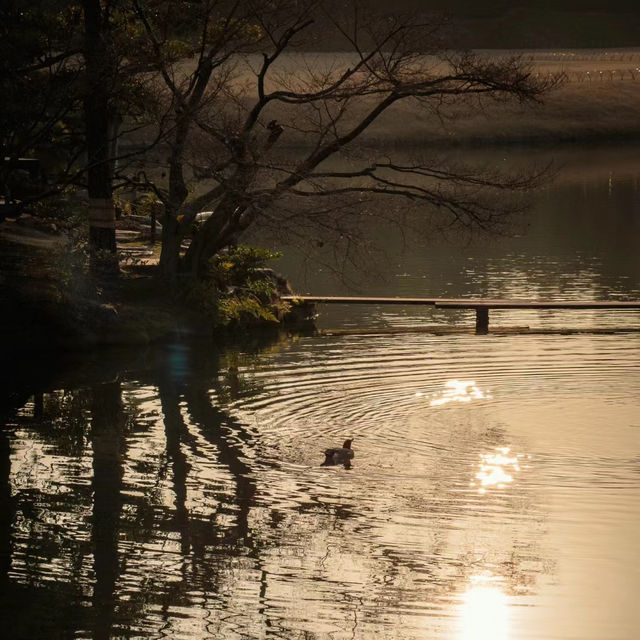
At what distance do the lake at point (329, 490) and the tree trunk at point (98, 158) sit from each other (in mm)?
2349

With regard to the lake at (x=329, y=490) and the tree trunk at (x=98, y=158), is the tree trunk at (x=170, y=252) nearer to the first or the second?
the tree trunk at (x=98, y=158)

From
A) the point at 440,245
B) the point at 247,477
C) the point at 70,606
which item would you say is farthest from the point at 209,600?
the point at 440,245

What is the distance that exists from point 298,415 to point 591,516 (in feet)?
16.7

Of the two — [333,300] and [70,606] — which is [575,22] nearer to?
[333,300]

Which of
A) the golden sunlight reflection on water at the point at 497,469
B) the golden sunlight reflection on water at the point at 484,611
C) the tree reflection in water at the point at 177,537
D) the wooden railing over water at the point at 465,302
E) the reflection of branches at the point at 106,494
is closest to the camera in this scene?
the golden sunlight reflection on water at the point at 484,611

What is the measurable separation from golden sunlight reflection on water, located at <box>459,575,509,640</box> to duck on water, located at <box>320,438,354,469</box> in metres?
3.34

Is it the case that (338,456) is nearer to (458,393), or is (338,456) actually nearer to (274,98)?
(458,393)

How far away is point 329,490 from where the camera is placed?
44.7 feet

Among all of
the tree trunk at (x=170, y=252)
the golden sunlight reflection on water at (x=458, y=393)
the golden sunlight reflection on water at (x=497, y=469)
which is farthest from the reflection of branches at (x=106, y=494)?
the tree trunk at (x=170, y=252)

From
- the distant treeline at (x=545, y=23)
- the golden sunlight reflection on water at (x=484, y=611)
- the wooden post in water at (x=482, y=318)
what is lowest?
the golden sunlight reflection on water at (x=484, y=611)

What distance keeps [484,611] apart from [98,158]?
1425 centimetres

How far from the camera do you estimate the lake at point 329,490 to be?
34.6 feet

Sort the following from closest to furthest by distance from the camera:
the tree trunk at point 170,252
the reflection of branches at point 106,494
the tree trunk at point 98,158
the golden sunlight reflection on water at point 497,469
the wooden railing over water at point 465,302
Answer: the reflection of branches at point 106,494
the golden sunlight reflection on water at point 497,469
the tree trunk at point 98,158
the tree trunk at point 170,252
the wooden railing over water at point 465,302

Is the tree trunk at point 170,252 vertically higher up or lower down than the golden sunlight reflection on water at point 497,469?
higher up
